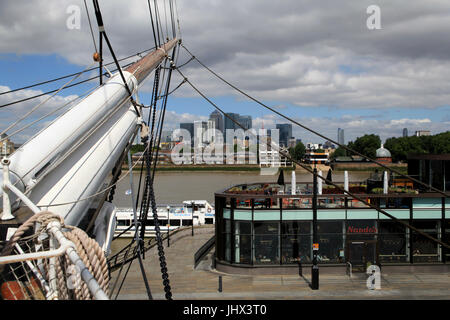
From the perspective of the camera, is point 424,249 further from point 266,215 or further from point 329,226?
point 266,215

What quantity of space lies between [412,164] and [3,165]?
18462 mm

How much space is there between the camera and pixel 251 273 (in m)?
13.5

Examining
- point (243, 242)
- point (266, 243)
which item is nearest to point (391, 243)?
point (266, 243)

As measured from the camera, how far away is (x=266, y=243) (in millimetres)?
13680

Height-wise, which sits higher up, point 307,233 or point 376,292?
point 307,233

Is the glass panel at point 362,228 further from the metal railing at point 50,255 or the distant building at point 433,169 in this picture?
the metal railing at point 50,255

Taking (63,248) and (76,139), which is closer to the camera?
(63,248)

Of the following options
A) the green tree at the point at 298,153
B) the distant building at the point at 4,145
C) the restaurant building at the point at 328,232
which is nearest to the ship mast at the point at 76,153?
the distant building at the point at 4,145

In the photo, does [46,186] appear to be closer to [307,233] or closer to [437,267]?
[307,233]

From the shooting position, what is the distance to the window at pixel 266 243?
1366 cm

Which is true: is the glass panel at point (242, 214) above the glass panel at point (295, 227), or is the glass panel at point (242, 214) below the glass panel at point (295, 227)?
above

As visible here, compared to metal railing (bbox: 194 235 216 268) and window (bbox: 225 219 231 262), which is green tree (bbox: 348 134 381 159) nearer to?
metal railing (bbox: 194 235 216 268)

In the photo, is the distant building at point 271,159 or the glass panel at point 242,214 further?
the distant building at point 271,159
